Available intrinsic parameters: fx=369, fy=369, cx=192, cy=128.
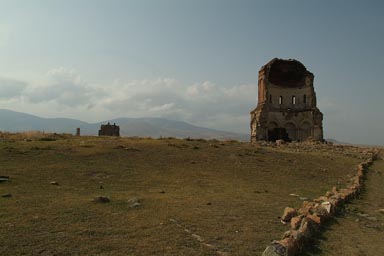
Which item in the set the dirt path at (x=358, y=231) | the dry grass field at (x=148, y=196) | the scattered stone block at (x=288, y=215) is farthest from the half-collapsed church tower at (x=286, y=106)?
the scattered stone block at (x=288, y=215)

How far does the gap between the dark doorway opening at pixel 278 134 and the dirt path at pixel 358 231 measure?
106 ft

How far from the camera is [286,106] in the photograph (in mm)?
46375

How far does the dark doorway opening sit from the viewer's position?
4484cm

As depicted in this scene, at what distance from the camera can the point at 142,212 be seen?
9.05 meters

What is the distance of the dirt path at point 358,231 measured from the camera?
700cm

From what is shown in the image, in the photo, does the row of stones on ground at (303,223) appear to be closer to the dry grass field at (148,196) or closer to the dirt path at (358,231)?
the dirt path at (358,231)

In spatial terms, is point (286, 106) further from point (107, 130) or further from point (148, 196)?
point (148, 196)

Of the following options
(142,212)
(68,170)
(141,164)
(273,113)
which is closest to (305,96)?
(273,113)

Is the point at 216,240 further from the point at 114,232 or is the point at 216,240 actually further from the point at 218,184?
the point at 218,184

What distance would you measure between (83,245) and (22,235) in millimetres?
1349

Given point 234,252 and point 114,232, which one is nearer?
point 234,252

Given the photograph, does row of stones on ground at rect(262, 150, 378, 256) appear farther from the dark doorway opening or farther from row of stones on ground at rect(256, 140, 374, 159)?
the dark doorway opening

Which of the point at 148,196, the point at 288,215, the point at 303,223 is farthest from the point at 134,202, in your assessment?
the point at 303,223

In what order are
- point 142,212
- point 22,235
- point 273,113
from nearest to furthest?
point 22,235 → point 142,212 → point 273,113
